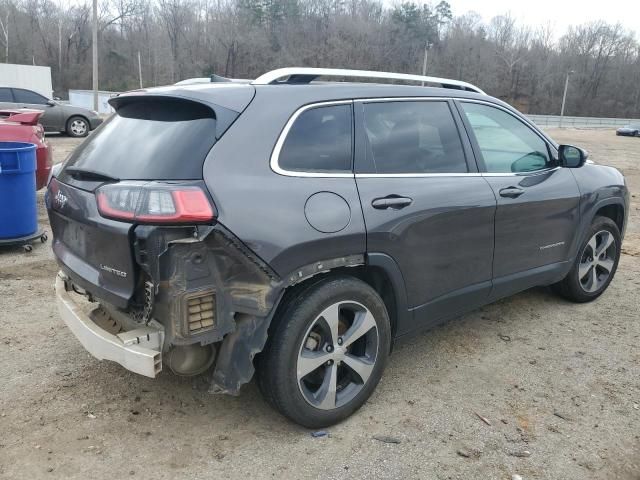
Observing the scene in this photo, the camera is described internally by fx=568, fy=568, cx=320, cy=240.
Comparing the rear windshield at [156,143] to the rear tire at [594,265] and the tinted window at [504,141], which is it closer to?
the tinted window at [504,141]

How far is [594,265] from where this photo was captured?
16.0 ft

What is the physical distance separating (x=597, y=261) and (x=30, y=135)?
644 cm

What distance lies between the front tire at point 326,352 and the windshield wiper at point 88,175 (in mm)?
1065

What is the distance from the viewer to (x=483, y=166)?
374cm

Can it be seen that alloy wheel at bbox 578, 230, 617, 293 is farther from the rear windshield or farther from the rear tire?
the rear windshield

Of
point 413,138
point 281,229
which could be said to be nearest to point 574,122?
point 413,138

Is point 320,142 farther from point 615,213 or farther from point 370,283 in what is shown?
point 615,213

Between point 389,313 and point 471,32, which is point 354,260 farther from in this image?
point 471,32

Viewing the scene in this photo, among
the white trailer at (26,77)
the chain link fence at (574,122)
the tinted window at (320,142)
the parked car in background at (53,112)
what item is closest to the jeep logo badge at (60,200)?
the tinted window at (320,142)

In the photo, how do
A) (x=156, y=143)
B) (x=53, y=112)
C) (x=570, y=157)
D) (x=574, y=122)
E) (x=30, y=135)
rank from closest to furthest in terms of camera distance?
(x=156, y=143) < (x=570, y=157) < (x=30, y=135) < (x=53, y=112) < (x=574, y=122)

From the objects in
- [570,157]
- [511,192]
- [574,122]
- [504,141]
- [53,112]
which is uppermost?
[504,141]

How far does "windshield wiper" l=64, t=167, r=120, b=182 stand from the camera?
2.76m

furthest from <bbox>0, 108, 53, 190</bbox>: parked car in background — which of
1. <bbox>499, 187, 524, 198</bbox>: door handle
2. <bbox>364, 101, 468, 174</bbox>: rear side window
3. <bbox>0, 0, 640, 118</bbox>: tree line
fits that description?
<bbox>0, 0, 640, 118</bbox>: tree line

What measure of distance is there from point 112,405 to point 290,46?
9295 centimetres
